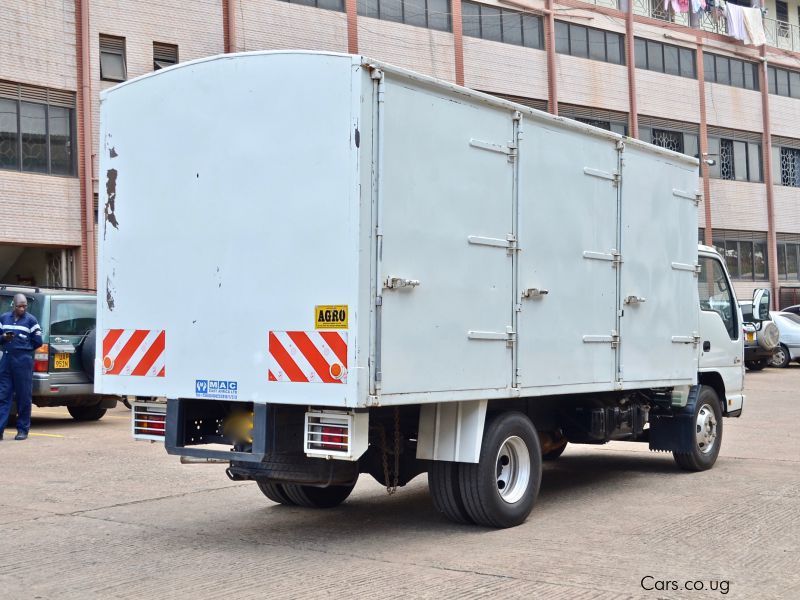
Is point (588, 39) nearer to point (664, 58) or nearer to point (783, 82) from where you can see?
point (664, 58)

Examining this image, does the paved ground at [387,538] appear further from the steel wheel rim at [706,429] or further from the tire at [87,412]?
the tire at [87,412]

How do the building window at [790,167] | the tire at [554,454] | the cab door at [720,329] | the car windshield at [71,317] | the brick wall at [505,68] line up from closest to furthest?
the cab door at [720,329]
the tire at [554,454]
the car windshield at [71,317]
the brick wall at [505,68]
the building window at [790,167]

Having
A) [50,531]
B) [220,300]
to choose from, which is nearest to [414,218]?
[220,300]

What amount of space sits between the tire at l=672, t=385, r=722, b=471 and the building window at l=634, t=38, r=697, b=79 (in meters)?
29.3

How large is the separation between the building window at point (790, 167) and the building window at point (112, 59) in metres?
28.5

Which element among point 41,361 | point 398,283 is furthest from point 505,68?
point 398,283

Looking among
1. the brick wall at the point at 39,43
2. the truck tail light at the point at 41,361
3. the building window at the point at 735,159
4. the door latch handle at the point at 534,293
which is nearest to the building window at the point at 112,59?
the brick wall at the point at 39,43

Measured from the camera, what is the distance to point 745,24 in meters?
41.6

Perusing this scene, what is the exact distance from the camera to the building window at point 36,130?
24.4m

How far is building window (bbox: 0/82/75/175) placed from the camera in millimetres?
24359

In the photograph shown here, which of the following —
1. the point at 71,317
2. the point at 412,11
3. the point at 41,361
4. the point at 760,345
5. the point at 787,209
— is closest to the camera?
the point at 41,361

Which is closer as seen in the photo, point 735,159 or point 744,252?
point 744,252

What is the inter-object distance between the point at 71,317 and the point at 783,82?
36611 mm

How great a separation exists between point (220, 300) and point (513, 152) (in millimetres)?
2462
